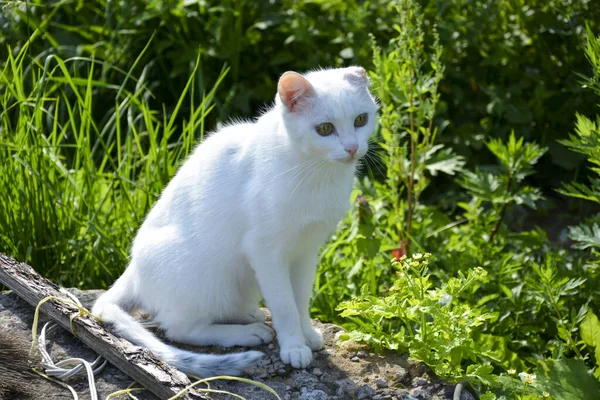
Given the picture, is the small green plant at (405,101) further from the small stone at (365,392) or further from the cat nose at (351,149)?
the small stone at (365,392)

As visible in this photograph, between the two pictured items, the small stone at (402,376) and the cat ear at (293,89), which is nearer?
the cat ear at (293,89)

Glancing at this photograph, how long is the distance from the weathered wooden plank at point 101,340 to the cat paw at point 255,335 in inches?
14.6

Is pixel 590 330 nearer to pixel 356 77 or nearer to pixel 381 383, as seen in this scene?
pixel 381 383

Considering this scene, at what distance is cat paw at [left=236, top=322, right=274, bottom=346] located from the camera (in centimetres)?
264

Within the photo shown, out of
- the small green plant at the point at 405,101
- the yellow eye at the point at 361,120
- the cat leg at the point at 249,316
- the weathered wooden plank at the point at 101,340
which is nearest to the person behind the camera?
the weathered wooden plank at the point at 101,340

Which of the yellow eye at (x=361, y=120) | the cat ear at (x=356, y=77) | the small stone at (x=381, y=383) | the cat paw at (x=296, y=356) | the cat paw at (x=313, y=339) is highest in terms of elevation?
the cat ear at (x=356, y=77)

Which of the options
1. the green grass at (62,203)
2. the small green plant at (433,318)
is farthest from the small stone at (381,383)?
the green grass at (62,203)

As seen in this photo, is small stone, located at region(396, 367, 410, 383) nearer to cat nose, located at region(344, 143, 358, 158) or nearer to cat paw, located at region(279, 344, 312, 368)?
cat paw, located at region(279, 344, 312, 368)

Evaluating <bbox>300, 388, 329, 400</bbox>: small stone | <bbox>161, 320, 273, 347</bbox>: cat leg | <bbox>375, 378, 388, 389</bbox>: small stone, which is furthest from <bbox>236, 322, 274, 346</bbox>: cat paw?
<bbox>375, 378, 388, 389</bbox>: small stone

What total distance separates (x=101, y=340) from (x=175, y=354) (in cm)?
24

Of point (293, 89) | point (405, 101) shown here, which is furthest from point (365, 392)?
point (405, 101)

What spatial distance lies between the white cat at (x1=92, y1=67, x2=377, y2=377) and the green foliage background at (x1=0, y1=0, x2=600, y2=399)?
27 cm

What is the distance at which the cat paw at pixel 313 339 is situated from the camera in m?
2.66

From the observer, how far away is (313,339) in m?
2.67
